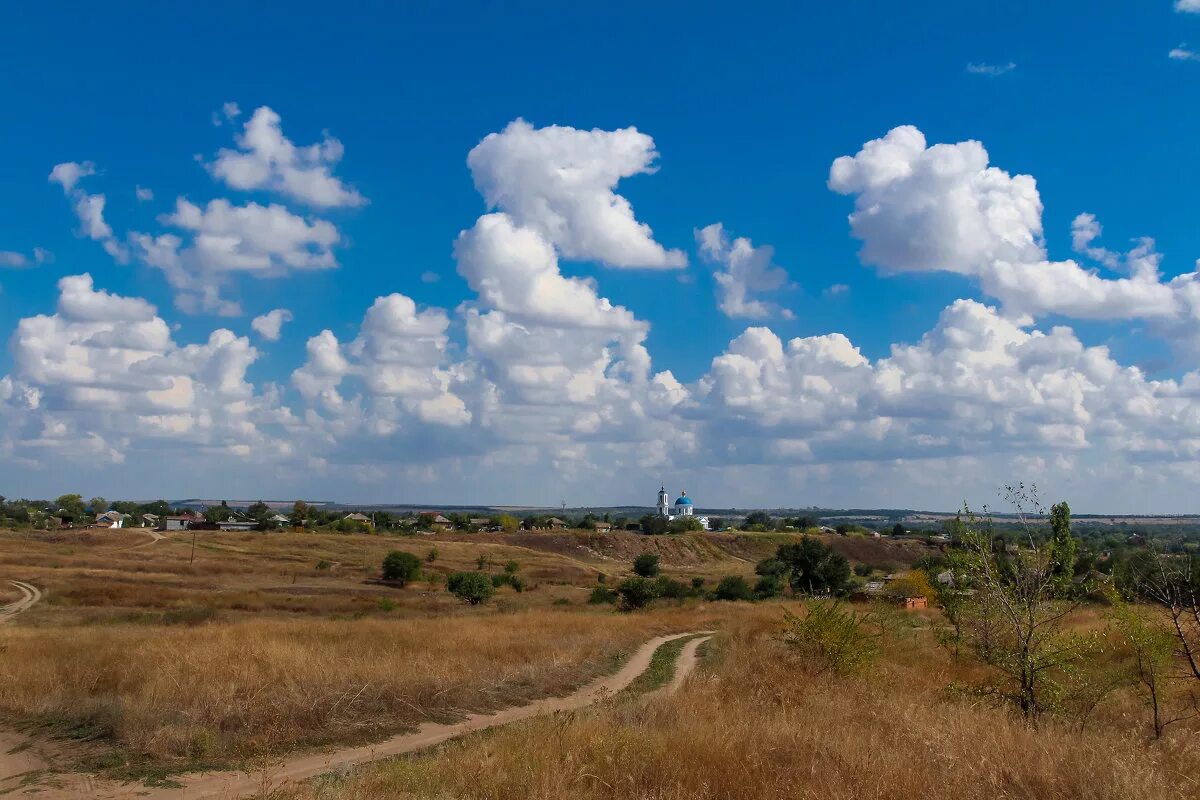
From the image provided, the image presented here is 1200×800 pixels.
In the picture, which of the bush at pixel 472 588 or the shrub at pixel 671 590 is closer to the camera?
the bush at pixel 472 588

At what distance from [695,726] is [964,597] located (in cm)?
832

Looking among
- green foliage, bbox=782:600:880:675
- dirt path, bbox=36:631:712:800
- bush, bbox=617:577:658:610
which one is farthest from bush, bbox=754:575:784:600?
dirt path, bbox=36:631:712:800

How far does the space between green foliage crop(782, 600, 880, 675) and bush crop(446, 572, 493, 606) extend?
39743 millimetres

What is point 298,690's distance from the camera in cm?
1357

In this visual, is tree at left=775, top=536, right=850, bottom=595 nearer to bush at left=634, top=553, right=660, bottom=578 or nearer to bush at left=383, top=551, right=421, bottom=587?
bush at left=634, top=553, right=660, bottom=578

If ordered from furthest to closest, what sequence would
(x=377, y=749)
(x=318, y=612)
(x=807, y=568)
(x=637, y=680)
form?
(x=807, y=568) < (x=318, y=612) < (x=637, y=680) < (x=377, y=749)

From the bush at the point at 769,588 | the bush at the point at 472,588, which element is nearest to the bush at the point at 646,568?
the bush at the point at 769,588

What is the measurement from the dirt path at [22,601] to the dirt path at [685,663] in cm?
3051

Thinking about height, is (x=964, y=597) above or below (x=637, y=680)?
above

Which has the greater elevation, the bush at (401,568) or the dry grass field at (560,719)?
the dry grass field at (560,719)

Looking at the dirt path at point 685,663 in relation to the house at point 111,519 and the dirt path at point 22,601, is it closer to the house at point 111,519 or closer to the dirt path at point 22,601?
the dirt path at point 22,601

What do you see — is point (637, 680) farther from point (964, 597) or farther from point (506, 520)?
point (506, 520)

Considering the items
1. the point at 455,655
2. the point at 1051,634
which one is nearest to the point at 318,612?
the point at 455,655

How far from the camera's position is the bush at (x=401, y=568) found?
7181 centimetres
